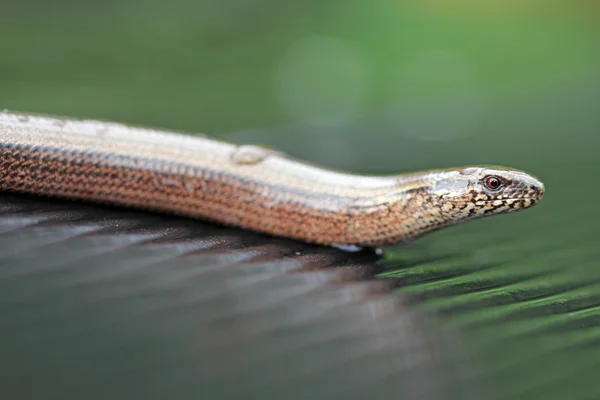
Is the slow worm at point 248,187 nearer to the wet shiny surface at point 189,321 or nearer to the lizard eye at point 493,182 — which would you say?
the lizard eye at point 493,182

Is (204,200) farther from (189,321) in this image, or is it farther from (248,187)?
(189,321)

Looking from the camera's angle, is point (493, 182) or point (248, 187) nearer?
point (493, 182)

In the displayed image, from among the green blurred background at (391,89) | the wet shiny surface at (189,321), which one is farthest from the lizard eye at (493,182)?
the wet shiny surface at (189,321)

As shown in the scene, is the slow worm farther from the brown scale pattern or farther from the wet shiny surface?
the wet shiny surface

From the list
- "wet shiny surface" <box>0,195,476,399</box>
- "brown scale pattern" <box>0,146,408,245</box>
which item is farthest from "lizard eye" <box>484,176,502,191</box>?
"wet shiny surface" <box>0,195,476,399</box>

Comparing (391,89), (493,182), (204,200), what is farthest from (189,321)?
(391,89)

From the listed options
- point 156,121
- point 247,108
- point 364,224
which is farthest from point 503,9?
point 364,224

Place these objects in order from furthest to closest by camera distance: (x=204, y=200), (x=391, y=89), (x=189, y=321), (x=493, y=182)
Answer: (x=391, y=89) → (x=204, y=200) → (x=493, y=182) → (x=189, y=321)
